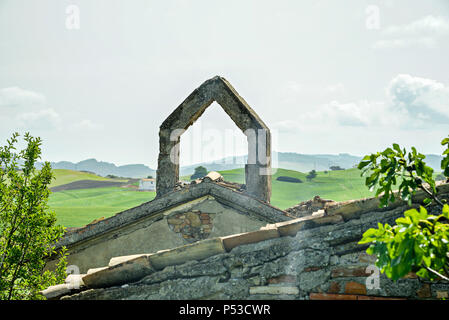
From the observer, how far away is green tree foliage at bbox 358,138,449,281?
2357 mm

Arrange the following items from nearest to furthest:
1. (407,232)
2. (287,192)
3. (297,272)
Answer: (407,232)
(297,272)
(287,192)

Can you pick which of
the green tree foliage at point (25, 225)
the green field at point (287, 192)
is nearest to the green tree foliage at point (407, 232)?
the green tree foliage at point (25, 225)

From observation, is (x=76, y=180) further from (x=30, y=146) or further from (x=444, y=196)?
(x=444, y=196)

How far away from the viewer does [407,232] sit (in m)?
2.39

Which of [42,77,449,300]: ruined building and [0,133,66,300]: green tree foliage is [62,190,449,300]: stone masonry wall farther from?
[0,133,66,300]: green tree foliage


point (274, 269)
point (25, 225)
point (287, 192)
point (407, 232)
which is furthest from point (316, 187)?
point (407, 232)

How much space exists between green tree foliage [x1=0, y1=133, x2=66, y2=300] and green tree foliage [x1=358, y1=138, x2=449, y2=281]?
5447 mm

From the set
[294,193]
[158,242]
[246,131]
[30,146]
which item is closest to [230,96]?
[246,131]

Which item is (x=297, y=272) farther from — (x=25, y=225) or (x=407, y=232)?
(x=25, y=225)

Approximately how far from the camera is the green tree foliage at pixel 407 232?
2.36m

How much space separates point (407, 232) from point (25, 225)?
5925 millimetres

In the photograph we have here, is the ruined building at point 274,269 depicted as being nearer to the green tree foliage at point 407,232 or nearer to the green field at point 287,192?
the green tree foliage at point 407,232

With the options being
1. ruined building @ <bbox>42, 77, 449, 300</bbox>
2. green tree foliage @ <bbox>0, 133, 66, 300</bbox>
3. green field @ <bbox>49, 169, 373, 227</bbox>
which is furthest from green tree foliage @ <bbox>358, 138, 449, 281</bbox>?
green field @ <bbox>49, 169, 373, 227</bbox>
